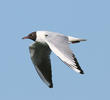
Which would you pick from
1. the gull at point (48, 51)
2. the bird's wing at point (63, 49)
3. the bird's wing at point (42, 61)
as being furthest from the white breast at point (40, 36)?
the bird's wing at point (42, 61)

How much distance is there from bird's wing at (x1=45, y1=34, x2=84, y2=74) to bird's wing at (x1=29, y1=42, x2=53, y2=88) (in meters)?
1.25

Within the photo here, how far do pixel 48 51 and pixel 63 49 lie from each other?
2372 millimetres

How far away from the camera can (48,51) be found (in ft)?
42.8

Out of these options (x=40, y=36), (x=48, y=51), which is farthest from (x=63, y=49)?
(x=48, y=51)

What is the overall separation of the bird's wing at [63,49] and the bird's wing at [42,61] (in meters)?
1.25

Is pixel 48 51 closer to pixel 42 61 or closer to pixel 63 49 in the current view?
pixel 42 61

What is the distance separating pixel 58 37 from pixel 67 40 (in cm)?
24

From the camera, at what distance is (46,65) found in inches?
511

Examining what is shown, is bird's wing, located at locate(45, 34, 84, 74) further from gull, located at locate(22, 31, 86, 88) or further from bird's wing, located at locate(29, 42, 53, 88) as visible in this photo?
→ bird's wing, located at locate(29, 42, 53, 88)

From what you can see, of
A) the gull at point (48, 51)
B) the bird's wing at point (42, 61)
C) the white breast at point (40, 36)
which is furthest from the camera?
the bird's wing at point (42, 61)

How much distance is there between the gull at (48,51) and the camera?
10.2 metres

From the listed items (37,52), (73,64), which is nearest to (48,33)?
(37,52)

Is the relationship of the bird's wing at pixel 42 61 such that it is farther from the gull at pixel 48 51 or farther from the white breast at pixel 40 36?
the white breast at pixel 40 36

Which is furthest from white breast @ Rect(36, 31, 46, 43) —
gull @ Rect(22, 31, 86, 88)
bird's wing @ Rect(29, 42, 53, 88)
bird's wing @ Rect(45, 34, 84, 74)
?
bird's wing @ Rect(29, 42, 53, 88)
